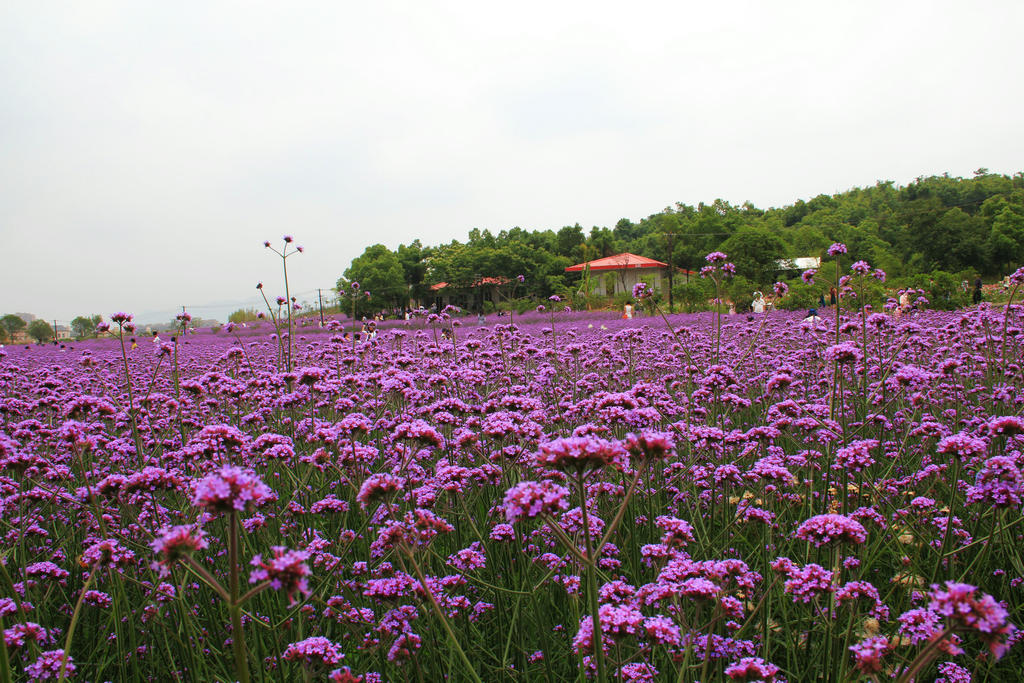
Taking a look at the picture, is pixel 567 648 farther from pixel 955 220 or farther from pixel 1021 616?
pixel 955 220

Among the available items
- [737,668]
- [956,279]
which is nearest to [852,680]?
[737,668]

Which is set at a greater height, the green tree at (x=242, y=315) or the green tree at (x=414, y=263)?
the green tree at (x=414, y=263)

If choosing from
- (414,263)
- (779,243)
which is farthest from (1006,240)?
(414,263)

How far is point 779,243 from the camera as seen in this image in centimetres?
4962

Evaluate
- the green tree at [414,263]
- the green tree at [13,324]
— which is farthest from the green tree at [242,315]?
the green tree at [414,263]

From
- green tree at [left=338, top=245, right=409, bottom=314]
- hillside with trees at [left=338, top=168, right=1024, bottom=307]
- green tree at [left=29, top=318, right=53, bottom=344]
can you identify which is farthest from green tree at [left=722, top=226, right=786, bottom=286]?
green tree at [left=29, top=318, right=53, bottom=344]

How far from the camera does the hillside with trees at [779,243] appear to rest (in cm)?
4912

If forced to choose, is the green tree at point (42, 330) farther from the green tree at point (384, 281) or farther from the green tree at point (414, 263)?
the green tree at point (414, 263)

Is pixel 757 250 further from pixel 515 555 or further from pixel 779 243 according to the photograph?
pixel 515 555

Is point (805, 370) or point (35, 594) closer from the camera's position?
point (35, 594)

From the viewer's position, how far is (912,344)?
23.8ft

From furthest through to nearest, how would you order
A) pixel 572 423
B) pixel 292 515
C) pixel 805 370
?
pixel 805 370 < pixel 572 423 < pixel 292 515

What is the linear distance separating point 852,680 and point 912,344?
6920 millimetres

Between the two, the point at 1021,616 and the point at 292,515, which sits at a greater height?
the point at 292,515
